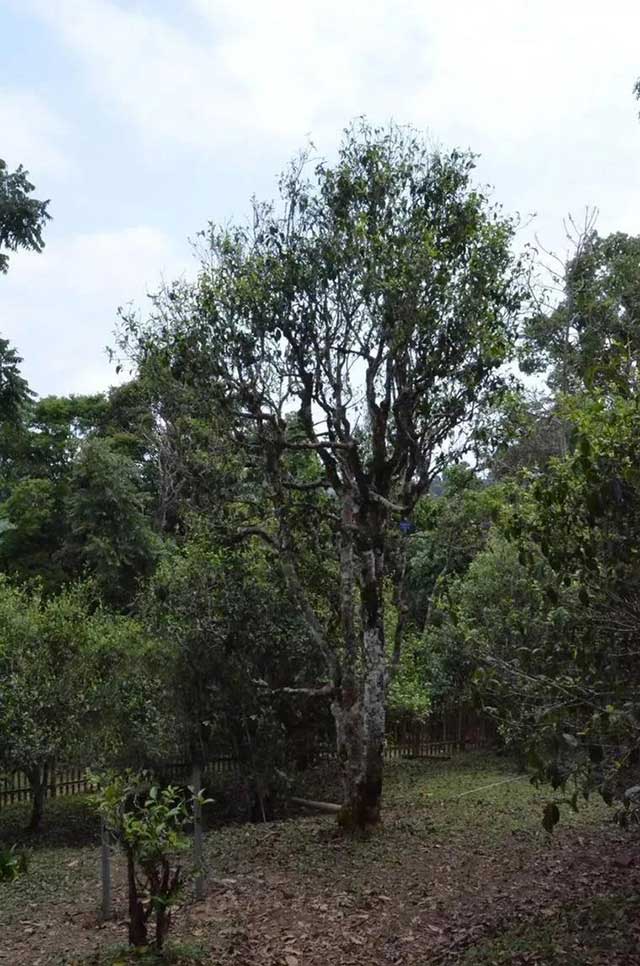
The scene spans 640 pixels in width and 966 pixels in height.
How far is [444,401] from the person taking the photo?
9.54 m

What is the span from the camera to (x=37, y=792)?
1276cm

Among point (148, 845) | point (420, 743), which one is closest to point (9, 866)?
point (148, 845)

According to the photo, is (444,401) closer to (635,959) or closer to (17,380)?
(635,959)

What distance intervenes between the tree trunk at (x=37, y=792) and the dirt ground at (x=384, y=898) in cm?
181

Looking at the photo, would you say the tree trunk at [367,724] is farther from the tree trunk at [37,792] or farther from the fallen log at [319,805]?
the tree trunk at [37,792]

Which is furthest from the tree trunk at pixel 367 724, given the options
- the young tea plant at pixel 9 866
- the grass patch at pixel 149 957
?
the young tea plant at pixel 9 866

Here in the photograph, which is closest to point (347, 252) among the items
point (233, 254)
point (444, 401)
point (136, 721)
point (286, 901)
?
point (233, 254)

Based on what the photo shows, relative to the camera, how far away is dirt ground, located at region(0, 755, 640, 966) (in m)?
5.76

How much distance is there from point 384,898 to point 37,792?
283 inches

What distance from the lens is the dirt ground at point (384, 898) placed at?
18.9 ft

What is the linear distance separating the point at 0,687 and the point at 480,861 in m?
6.68

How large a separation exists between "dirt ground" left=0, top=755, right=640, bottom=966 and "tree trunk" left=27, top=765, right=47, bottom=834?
1812 mm

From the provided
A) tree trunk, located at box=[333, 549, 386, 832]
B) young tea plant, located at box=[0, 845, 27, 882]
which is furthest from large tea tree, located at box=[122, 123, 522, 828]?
young tea plant, located at box=[0, 845, 27, 882]

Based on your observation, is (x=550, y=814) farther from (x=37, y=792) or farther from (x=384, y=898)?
(x=37, y=792)
